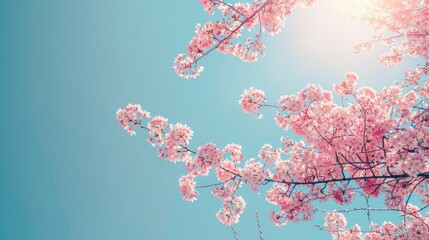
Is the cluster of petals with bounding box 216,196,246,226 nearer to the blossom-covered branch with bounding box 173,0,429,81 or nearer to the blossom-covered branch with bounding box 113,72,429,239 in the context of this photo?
the blossom-covered branch with bounding box 113,72,429,239

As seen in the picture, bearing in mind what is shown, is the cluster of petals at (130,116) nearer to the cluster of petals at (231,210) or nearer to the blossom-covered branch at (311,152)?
the blossom-covered branch at (311,152)

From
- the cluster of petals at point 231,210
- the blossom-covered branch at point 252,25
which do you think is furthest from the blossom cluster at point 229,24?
the cluster of petals at point 231,210

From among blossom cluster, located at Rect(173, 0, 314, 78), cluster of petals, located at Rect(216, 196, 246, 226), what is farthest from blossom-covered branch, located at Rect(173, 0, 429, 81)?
cluster of petals, located at Rect(216, 196, 246, 226)

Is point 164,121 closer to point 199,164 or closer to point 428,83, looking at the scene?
point 199,164

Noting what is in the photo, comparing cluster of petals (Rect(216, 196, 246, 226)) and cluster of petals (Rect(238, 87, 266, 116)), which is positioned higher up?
cluster of petals (Rect(238, 87, 266, 116))

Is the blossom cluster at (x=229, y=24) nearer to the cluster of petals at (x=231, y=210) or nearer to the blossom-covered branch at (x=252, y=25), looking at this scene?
the blossom-covered branch at (x=252, y=25)

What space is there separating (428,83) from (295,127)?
325 cm

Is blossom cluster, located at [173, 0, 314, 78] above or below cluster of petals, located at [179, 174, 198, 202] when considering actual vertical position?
above

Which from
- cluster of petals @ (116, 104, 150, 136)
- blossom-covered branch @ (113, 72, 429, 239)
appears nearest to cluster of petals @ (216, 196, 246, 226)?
blossom-covered branch @ (113, 72, 429, 239)

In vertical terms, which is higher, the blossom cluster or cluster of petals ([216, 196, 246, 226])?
the blossom cluster

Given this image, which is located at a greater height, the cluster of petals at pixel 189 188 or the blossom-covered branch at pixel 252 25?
the blossom-covered branch at pixel 252 25

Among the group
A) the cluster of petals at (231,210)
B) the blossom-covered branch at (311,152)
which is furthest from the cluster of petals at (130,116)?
the cluster of petals at (231,210)

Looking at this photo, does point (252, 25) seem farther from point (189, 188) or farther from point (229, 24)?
point (189, 188)

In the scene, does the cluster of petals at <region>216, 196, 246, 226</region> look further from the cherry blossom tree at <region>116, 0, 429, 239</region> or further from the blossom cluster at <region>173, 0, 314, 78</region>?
the blossom cluster at <region>173, 0, 314, 78</region>
